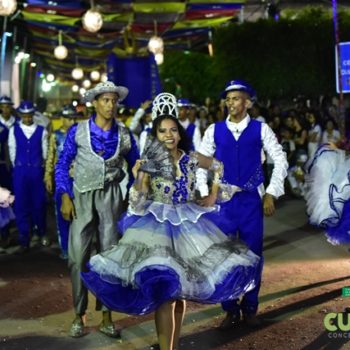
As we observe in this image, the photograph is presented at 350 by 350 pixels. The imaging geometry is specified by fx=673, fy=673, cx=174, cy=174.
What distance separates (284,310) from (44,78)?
148ft

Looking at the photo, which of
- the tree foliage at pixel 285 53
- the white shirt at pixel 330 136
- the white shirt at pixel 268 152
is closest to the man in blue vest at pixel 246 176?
the white shirt at pixel 268 152

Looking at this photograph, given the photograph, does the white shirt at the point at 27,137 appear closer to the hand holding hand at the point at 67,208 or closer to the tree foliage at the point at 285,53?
the hand holding hand at the point at 67,208

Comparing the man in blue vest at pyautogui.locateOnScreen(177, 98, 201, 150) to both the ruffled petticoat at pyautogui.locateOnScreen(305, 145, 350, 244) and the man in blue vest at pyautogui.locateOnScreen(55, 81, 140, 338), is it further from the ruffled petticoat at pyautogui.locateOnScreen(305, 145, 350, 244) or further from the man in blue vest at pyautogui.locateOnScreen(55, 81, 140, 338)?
the man in blue vest at pyautogui.locateOnScreen(55, 81, 140, 338)

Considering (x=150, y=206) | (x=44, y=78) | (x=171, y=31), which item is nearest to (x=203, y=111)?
(x=171, y=31)

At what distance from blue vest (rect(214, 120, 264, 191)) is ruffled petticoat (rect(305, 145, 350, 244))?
29.9 inches

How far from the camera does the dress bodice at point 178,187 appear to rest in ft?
A: 16.6

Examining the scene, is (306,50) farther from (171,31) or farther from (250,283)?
(250,283)

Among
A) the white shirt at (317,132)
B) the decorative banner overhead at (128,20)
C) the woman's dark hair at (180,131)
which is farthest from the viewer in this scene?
the decorative banner overhead at (128,20)

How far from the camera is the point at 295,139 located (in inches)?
604

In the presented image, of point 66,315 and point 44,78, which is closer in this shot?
point 66,315

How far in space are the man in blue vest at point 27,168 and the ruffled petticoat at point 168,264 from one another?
517 centimetres

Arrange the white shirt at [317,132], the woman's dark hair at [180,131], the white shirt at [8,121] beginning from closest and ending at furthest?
the woman's dark hair at [180,131]
the white shirt at [8,121]
the white shirt at [317,132]

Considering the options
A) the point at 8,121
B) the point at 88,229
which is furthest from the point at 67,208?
the point at 8,121

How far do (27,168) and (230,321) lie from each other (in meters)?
4.94
